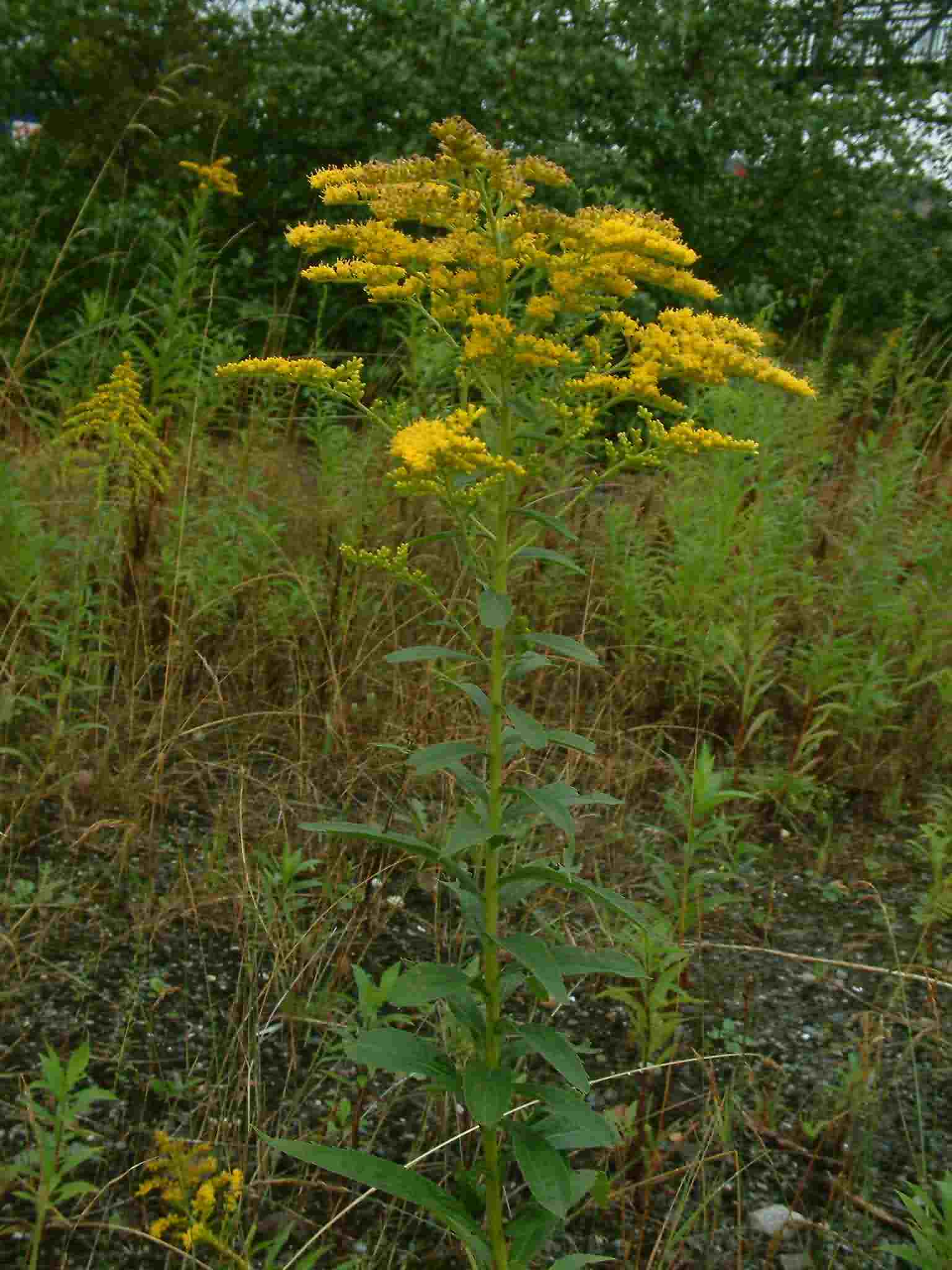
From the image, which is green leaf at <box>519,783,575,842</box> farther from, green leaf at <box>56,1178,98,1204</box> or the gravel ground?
green leaf at <box>56,1178,98,1204</box>

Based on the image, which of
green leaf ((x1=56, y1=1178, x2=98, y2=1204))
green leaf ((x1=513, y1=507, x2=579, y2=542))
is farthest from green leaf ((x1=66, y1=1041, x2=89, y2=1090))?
green leaf ((x1=513, y1=507, x2=579, y2=542))

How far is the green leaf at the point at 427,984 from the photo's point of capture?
1512mm

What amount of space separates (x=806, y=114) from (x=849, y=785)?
280 inches

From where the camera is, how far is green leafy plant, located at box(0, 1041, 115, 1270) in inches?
66.1

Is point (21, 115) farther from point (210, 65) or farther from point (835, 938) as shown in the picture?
point (835, 938)

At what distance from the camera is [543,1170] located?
1479 mm

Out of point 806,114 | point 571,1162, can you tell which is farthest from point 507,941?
point 806,114

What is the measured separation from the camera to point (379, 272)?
1.64 metres

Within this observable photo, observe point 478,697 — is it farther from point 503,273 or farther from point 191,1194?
point 191,1194

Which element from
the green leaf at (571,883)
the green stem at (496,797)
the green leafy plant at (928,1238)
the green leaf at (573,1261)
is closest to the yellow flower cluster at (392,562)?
the green stem at (496,797)

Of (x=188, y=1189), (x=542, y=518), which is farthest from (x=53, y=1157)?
(x=542, y=518)

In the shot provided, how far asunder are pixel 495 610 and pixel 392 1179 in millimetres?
721

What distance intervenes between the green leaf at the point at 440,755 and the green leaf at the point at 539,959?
0.77ft

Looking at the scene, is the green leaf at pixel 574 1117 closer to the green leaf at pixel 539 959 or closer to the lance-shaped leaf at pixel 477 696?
the green leaf at pixel 539 959
